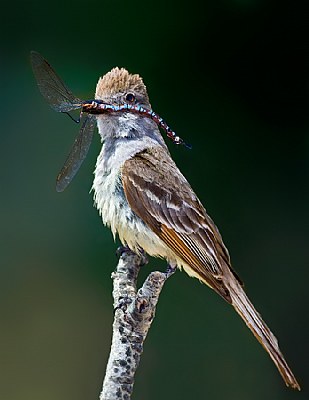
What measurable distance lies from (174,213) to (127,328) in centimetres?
31

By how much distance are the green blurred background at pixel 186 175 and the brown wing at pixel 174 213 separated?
204 mm

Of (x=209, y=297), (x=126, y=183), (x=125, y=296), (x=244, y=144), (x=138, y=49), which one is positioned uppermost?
(x=138, y=49)

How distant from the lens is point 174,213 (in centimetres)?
154

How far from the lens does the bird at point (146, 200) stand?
4.93ft

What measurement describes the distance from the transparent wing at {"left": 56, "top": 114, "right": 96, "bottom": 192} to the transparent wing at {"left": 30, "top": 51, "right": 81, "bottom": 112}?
0.19ft

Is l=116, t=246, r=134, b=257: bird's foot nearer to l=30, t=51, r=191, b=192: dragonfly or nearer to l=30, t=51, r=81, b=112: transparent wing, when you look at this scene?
l=30, t=51, r=191, b=192: dragonfly

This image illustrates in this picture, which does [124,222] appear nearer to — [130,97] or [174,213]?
[174,213]

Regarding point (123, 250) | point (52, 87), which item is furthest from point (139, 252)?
point (52, 87)

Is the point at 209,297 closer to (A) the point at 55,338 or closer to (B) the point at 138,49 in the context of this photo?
(A) the point at 55,338

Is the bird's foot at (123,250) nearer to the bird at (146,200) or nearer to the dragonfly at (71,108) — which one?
the bird at (146,200)

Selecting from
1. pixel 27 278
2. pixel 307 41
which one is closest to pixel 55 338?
pixel 27 278

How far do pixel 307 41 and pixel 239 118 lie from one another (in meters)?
0.26

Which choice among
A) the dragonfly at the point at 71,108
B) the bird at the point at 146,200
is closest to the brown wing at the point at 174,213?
the bird at the point at 146,200

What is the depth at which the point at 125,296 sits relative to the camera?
138cm
